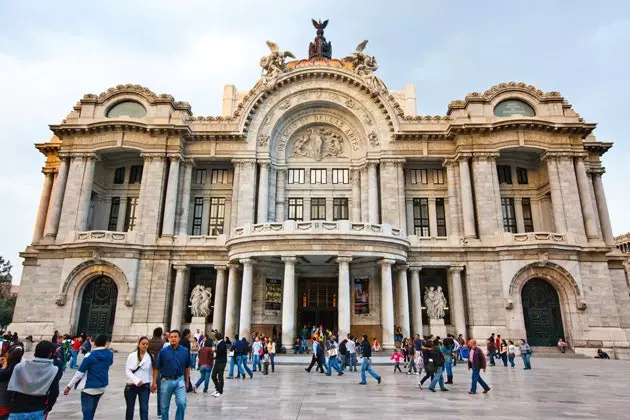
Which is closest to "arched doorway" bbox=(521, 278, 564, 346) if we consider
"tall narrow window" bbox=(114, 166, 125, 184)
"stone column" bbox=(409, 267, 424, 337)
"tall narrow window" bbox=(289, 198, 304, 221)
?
"stone column" bbox=(409, 267, 424, 337)

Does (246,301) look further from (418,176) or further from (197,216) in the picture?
(418,176)

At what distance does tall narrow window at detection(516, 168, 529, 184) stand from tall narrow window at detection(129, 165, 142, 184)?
34.5 meters

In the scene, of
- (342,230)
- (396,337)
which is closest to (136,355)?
(342,230)

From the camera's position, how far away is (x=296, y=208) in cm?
3816

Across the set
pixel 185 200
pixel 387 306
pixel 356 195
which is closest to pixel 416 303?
pixel 387 306

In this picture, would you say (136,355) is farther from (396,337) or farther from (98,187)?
(98,187)

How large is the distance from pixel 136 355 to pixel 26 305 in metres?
31.8

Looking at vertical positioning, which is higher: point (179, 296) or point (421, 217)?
point (421, 217)

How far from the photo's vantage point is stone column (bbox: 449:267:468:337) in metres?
32.3

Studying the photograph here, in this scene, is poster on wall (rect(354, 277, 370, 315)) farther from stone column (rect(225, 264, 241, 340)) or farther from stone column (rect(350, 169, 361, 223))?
stone column (rect(225, 264, 241, 340))

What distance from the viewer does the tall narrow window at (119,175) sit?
3922 centimetres

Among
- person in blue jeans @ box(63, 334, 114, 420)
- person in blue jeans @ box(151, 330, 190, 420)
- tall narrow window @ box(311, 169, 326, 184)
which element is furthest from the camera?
tall narrow window @ box(311, 169, 326, 184)

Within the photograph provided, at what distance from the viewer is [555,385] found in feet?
51.2

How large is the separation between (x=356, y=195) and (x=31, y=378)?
3288 centimetres
